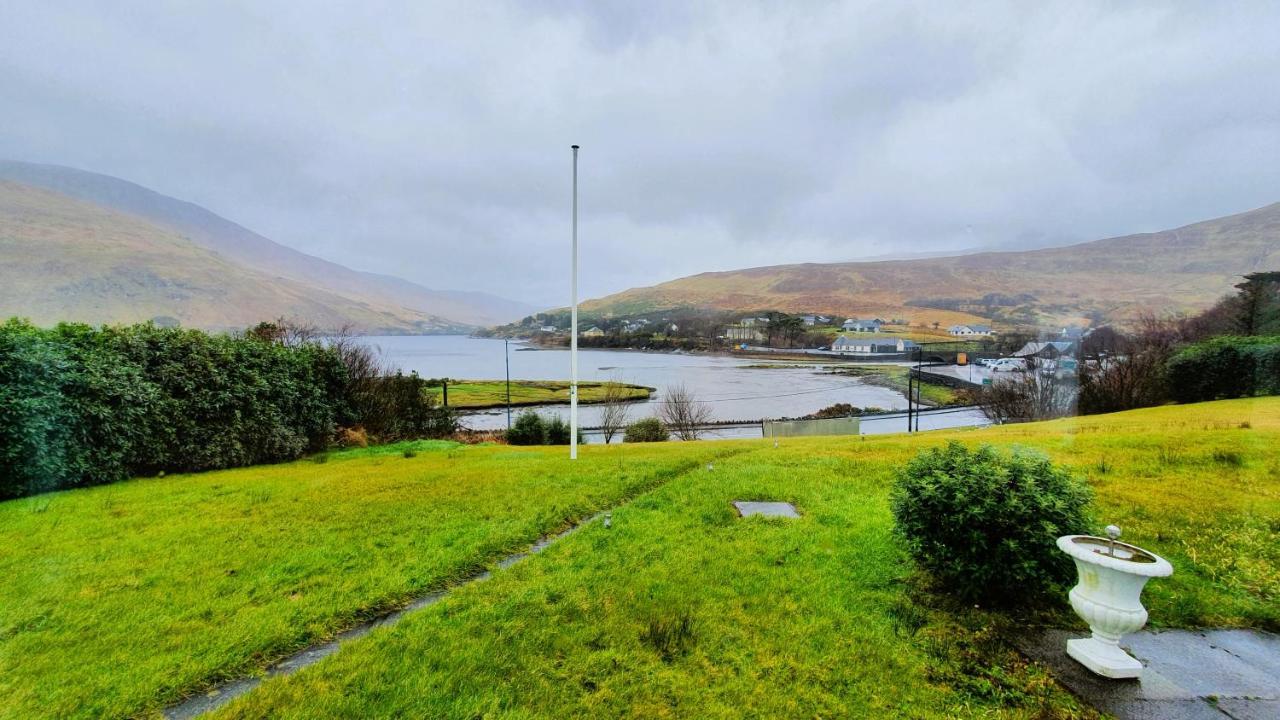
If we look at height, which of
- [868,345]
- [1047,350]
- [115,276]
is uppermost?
[115,276]

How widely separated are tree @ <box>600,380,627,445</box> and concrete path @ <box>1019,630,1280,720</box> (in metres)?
25.1

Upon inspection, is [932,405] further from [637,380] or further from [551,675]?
[551,675]

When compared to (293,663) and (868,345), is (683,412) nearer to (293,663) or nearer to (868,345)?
(868,345)

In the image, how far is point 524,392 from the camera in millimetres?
38062

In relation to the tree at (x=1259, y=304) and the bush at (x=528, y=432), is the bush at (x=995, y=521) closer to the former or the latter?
the tree at (x=1259, y=304)

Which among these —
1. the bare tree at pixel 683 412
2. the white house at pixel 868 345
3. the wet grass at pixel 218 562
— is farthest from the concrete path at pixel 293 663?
the white house at pixel 868 345

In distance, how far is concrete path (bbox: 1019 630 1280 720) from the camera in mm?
2494

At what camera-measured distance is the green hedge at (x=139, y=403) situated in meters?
6.81

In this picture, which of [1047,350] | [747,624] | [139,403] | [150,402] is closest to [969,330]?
[1047,350]

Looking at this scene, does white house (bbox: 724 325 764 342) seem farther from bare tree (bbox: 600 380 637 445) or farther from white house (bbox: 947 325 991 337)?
white house (bbox: 947 325 991 337)

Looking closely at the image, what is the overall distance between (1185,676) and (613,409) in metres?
30.2

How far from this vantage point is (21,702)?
2502 mm

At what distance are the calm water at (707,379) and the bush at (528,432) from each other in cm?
810

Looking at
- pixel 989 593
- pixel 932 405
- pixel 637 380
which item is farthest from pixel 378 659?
pixel 932 405
